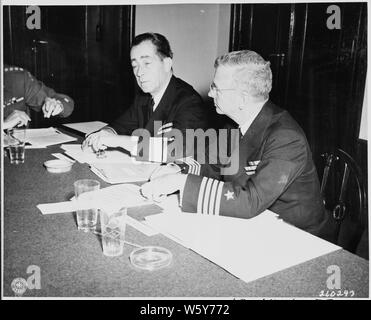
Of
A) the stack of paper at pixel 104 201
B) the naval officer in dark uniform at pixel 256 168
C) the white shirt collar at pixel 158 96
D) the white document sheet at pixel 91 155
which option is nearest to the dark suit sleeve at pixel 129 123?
the white shirt collar at pixel 158 96

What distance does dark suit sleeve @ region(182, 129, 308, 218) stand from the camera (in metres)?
1.19

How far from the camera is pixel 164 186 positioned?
1251 millimetres

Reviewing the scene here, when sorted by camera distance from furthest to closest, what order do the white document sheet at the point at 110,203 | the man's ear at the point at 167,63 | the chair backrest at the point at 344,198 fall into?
the man's ear at the point at 167,63, the chair backrest at the point at 344,198, the white document sheet at the point at 110,203

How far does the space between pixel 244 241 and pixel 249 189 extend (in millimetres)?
217

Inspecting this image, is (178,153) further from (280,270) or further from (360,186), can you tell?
(280,270)

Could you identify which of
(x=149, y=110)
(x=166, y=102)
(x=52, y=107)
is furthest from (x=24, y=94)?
(x=166, y=102)

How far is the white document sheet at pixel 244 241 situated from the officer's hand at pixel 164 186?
0.07 meters

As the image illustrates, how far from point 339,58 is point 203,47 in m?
1.64

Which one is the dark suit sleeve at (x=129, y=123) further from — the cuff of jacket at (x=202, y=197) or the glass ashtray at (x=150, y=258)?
the glass ashtray at (x=150, y=258)

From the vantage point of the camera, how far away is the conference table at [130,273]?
33.8 inches

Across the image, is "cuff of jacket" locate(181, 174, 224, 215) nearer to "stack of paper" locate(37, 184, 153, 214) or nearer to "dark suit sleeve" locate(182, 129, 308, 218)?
"dark suit sleeve" locate(182, 129, 308, 218)

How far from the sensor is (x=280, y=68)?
315cm

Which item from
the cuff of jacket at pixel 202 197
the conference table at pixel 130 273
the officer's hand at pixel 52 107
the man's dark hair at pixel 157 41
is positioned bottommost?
the conference table at pixel 130 273

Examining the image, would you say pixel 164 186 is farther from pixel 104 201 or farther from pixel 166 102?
pixel 166 102
